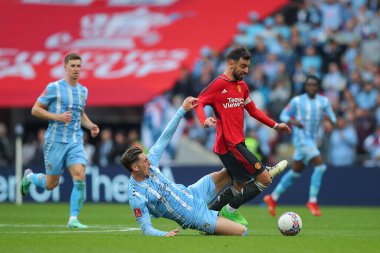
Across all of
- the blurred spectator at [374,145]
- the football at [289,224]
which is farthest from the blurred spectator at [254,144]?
the football at [289,224]

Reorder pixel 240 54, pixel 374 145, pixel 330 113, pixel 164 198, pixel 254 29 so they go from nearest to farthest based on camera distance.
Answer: pixel 164 198
pixel 240 54
pixel 330 113
pixel 374 145
pixel 254 29

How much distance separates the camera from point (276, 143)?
24312 mm

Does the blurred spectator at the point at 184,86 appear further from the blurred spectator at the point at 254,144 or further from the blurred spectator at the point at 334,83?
the blurred spectator at the point at 334,83

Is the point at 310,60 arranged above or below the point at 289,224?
above

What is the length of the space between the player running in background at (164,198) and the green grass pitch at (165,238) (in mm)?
218

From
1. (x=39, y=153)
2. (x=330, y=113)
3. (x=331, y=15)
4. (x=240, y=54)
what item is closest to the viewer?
(x=240, y=54)

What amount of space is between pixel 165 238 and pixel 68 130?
12.1ft

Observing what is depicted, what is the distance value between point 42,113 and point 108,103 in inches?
369

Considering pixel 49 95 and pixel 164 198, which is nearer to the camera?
pixel 164 198

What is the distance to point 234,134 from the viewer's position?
12.9 meters

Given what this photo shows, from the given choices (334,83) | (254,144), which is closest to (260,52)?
(334,83)

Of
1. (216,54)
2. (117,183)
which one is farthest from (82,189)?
(216,54)

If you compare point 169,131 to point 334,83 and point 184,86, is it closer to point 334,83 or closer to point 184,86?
point 184,86

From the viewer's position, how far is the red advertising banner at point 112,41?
77.4 ft
